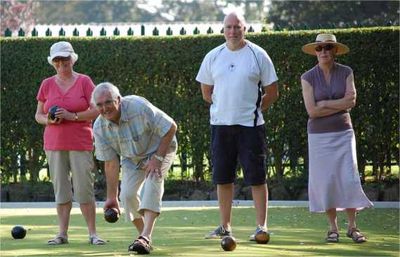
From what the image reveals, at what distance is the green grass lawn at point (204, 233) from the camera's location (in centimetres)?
1013

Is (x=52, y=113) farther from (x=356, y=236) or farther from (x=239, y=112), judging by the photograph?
(x=356, y=236)

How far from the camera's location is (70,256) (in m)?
9.83

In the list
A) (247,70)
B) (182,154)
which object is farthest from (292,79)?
(247,70)

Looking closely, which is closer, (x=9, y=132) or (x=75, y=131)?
(x=75, y=131)

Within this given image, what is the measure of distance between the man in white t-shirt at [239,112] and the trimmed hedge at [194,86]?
6276 mm

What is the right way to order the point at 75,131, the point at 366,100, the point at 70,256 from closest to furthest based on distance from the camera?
the point at 70,256 → the point at 75,131 → the point at 366,100

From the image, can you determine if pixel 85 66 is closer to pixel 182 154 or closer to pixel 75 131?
pixel 182 154

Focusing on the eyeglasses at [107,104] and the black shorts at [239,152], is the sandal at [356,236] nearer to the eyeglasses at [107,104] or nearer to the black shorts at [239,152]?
the black shorts at [239,152]

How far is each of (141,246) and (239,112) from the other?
6.14 ft

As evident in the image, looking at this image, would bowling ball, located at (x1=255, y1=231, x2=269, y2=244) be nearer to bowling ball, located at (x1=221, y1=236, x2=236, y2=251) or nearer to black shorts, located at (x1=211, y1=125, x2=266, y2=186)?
black shorts, located at (x1=211, y1=125, x2=266, y2=186)

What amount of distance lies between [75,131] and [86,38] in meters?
7.16

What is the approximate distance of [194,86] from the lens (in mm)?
17797

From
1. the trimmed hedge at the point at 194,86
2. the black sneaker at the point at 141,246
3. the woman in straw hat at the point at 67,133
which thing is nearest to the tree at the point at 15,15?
the trimmed hedge at the point at 194,86

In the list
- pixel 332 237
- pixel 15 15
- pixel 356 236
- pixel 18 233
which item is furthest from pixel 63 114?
pixel 15 15
